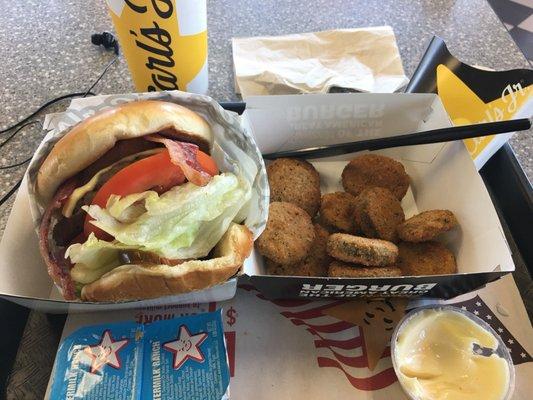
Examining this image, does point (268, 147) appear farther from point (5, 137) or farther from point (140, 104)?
point (5, 137)

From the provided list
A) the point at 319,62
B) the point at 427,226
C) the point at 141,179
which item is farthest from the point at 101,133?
the point at 319,62

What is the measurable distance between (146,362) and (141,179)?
29cm

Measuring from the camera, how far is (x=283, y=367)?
30.8 inches

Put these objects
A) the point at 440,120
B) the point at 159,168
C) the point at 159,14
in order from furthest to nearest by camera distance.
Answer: the point at 440,120, the point at 159,14, the point at 159,168

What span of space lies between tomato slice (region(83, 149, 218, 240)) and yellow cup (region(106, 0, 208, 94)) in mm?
286

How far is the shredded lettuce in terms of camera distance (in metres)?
0.64

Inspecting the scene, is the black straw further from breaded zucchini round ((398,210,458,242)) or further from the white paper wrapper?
the white paper wrapper

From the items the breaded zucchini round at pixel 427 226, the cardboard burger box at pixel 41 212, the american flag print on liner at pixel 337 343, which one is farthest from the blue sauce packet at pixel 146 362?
the breaded zucchini round at pixel 427 226

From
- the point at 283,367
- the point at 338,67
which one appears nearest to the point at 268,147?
the point at 338,67

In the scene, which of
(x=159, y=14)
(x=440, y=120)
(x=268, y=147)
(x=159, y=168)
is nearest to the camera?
(x=159, y=168)

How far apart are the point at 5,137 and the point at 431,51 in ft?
3.42

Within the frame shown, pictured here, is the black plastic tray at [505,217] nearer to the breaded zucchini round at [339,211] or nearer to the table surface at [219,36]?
the table surface at [219,36]

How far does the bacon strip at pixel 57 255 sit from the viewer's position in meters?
0.69

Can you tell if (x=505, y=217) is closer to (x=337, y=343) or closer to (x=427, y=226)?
(x=427, y=226)
